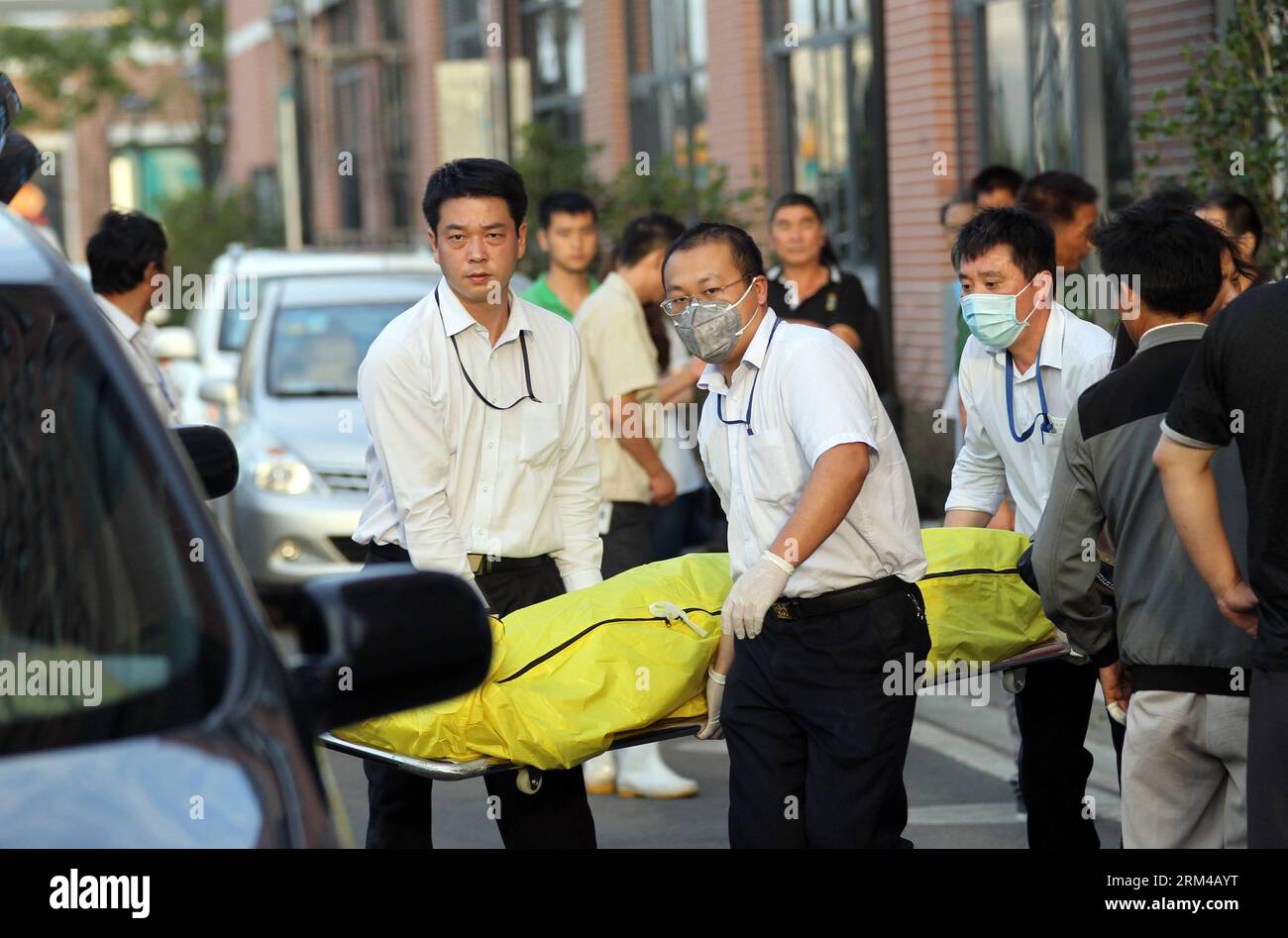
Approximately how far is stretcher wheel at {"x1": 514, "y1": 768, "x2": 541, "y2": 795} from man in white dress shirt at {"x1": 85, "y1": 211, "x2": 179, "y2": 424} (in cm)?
281

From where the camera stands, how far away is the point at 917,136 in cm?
1408

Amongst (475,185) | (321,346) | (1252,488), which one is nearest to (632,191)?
(321,346)

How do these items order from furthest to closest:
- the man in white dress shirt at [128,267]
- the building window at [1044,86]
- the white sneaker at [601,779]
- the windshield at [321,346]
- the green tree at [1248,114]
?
the building window at [1044,86] → the windshield at [321,346] → the green tree at [1248,114] → the white sneaker at [601,779] → the man in white dress shirt at [128,267]

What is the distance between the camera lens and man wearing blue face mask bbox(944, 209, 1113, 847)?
521 centimetres

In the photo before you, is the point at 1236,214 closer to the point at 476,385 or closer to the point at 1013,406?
the point at 1013,406

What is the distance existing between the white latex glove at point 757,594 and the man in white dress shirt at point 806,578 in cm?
2

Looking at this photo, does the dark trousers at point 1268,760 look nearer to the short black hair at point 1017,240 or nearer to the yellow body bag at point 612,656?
the yellow body bag at point 612,656

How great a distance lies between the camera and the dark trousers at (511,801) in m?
4.89

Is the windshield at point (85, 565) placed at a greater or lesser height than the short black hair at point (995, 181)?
lesser

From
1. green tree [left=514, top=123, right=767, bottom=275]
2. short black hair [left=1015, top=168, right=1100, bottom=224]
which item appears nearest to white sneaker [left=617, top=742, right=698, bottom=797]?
short black hair [left=1015, top=168, right=1100, bottom=224]

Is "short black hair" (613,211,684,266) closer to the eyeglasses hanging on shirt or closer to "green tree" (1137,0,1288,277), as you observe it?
"green tree" (1137,0,1288,277)

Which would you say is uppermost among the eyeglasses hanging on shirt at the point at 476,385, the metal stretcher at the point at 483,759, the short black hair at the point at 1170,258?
the short black hair at the point at 1170,258

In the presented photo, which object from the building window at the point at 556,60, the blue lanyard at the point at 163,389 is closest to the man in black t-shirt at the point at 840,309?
the blue lanyard at the point at 163,389

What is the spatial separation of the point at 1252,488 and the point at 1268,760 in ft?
1.81
